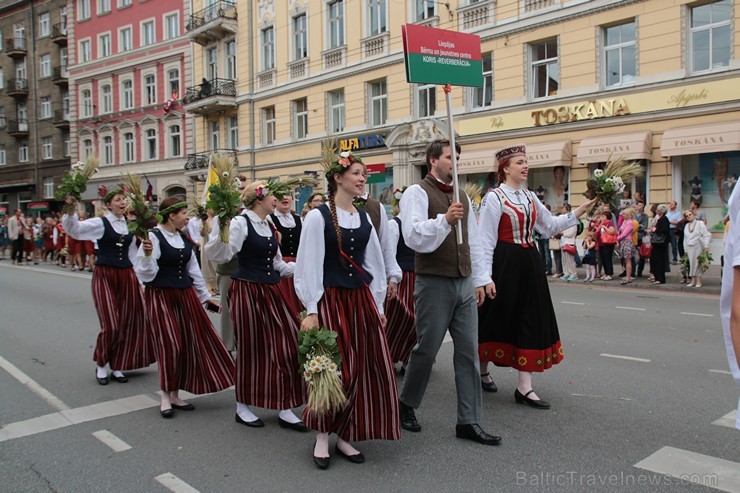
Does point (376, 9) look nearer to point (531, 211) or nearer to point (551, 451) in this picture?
point (531, 211)

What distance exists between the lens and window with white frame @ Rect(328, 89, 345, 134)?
27.9 m

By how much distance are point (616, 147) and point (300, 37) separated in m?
16.8

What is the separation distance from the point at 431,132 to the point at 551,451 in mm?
20145

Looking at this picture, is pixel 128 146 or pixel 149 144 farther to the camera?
pixel 128 146

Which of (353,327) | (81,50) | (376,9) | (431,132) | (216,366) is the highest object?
(81,50)

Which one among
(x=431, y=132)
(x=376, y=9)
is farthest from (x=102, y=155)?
(x=431, y=132)

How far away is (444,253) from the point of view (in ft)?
15.1

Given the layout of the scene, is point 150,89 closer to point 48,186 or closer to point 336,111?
point 48,186

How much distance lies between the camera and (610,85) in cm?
1889

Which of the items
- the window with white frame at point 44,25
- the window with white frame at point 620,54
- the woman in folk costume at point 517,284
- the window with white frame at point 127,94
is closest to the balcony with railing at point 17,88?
the window with white frame at point 44,25

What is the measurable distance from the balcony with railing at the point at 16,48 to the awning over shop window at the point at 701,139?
4971 cm

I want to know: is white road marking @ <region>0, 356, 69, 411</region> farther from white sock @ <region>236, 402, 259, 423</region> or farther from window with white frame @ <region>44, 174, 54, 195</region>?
window with white frame @ <region>44, 174, 54, 195</region>

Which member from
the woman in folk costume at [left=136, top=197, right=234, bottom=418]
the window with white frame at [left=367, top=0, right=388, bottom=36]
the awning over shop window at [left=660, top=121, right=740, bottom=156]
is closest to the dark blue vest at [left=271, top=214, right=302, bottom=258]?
the woman in folk costume at [left=136, top=197, right=234, bottom=418]

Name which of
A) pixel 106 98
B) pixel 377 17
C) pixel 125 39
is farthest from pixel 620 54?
pixel 106 98
